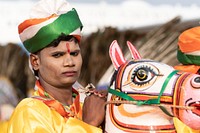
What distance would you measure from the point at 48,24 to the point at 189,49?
3.59 ft

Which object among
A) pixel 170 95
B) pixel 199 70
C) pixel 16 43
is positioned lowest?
pixel 16 43

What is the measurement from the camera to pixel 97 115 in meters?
2.82

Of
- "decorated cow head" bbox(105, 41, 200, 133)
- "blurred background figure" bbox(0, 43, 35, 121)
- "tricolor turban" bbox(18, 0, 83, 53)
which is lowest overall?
"blurred background figure" bbox(0, 43, 35, 121)

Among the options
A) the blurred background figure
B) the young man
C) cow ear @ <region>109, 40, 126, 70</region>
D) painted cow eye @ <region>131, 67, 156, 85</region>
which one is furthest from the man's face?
the blurred background figure

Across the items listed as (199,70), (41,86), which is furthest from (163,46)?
(41,86)

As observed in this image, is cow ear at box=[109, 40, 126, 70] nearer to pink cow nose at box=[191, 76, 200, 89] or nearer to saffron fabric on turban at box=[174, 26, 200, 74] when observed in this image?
pink cow nose at box=[191, 76, 200, 89]

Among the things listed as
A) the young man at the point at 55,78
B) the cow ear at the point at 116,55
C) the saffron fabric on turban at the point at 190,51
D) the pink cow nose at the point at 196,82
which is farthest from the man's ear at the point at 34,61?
the saffron fabric on turban at the point at 190,51

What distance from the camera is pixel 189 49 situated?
12.5 feet

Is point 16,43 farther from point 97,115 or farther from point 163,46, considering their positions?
point 97,115

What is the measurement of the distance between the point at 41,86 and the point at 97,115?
332 millimetres

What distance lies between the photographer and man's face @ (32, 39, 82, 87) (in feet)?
9.61

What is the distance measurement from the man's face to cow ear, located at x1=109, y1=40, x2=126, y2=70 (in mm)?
203

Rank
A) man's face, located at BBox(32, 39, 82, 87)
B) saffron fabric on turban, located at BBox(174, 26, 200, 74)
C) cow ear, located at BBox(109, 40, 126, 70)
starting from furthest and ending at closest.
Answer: saffron fabric on turban, located at BBox(174, 26, 200, 74)
man's face, located at BBox(32, 39, 82, 87)
cow ear, located at BBox(109, 40, 126, 70)

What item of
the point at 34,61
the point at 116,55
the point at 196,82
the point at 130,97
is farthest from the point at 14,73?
the point at 196,82
